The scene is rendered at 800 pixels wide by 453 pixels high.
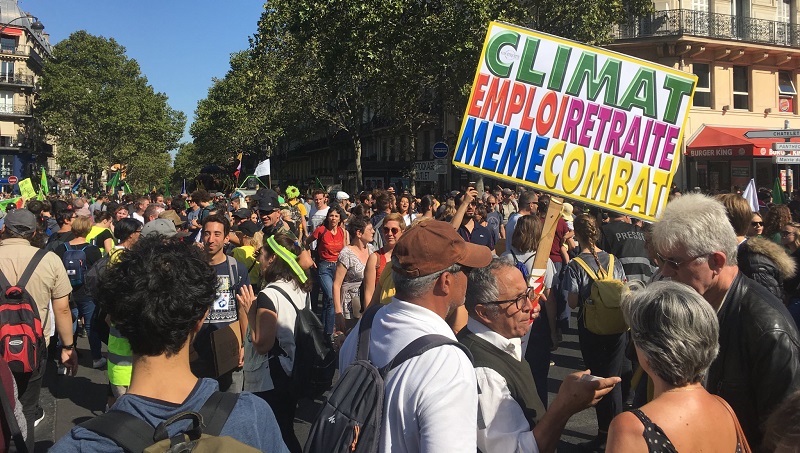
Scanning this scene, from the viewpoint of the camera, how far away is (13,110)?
7269 cm

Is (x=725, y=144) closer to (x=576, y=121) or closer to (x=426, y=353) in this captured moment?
(x=576, y=121)

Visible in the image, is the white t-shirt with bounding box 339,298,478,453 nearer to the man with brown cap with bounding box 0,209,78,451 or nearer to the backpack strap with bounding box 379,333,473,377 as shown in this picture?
the backpack strap with bounding box 379,333,473,377

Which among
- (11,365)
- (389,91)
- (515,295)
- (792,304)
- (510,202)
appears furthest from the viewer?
(389,91)

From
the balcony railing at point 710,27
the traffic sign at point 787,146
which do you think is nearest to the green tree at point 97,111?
the balcony railing at point 710,27

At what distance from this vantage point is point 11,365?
3834 millimetres

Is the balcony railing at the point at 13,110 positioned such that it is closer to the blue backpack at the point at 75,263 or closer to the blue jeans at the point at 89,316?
the blue jeans at the point at 89,316

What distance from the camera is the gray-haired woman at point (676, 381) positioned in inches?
78.1

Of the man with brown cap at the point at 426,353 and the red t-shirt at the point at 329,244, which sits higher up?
the red t-shirt at the point at 329,244

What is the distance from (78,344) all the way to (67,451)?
27.9 feet

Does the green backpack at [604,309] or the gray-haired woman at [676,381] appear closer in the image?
the gray-haired woman at [676,381]

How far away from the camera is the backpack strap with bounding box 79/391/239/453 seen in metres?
1.62

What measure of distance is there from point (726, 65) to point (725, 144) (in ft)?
13.9

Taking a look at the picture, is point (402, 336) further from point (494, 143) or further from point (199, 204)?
point (199, 204)

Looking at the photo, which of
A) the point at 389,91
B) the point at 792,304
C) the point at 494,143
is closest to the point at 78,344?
the point at 494,143
